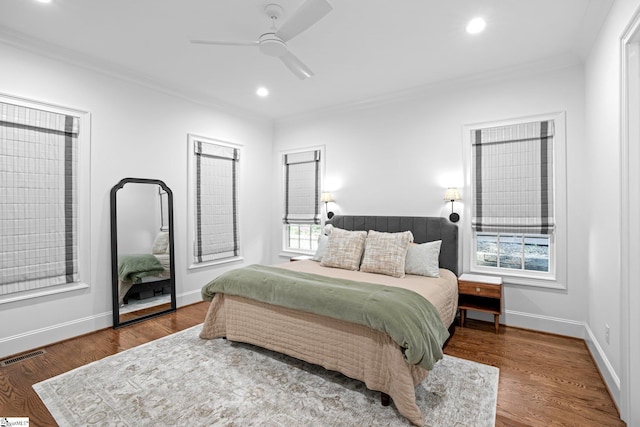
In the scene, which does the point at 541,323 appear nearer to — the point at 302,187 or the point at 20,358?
the point at 302,187

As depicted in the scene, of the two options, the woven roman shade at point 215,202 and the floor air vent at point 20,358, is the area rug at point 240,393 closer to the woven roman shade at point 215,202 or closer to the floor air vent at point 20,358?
the floor air vent at point 20,358

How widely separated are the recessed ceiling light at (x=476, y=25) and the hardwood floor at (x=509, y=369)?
290cm

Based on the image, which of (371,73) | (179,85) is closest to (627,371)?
(371,73)

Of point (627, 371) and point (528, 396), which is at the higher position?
point (627, 371)

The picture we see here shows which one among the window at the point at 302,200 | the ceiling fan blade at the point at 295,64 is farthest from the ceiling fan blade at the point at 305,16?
the window at the point at 302,200

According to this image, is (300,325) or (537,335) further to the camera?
(537,335)

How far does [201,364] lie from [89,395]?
762mm

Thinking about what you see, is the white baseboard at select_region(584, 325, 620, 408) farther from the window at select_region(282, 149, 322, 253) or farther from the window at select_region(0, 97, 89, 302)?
the window at select_region(0, 97, 89, 302)

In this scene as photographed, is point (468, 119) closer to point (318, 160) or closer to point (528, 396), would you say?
point (318, 160)

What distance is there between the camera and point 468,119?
152 inches

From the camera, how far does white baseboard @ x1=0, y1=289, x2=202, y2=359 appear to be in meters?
2.90

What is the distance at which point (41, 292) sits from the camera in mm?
3104

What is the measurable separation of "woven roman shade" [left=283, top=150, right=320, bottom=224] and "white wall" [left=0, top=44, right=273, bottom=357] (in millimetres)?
814

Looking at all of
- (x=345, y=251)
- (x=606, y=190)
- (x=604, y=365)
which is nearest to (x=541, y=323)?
(x=604, y=365)
